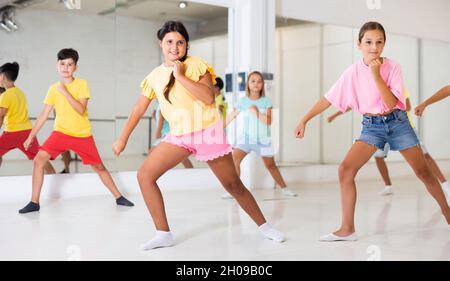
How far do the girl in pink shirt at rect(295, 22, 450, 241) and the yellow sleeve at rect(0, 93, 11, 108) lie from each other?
3257 millimetres

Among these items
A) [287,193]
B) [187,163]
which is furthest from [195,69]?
[187,163]

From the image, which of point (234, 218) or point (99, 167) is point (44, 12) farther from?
point (234, 218)

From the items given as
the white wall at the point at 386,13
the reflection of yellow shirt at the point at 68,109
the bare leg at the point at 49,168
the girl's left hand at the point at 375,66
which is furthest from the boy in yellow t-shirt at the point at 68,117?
the white wall at the point at 386,13

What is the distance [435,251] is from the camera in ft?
9.44

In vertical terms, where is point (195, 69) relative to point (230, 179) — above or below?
above

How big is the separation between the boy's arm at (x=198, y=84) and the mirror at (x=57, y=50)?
3.05m

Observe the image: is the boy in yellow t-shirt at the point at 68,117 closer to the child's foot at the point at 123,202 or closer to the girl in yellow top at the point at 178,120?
the child's foot at the point at 123,202

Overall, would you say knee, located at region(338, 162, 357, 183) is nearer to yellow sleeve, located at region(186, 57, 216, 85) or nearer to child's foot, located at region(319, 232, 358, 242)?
child's foot, located at region(319, 232, 358, 242)

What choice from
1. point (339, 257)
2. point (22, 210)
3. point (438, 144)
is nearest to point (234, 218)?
point (339, 257)

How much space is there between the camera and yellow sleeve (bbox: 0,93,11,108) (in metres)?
5.23

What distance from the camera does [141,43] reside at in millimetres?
7883

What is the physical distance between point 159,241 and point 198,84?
882mm

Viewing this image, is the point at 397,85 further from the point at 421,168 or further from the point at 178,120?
the point at 178,120
